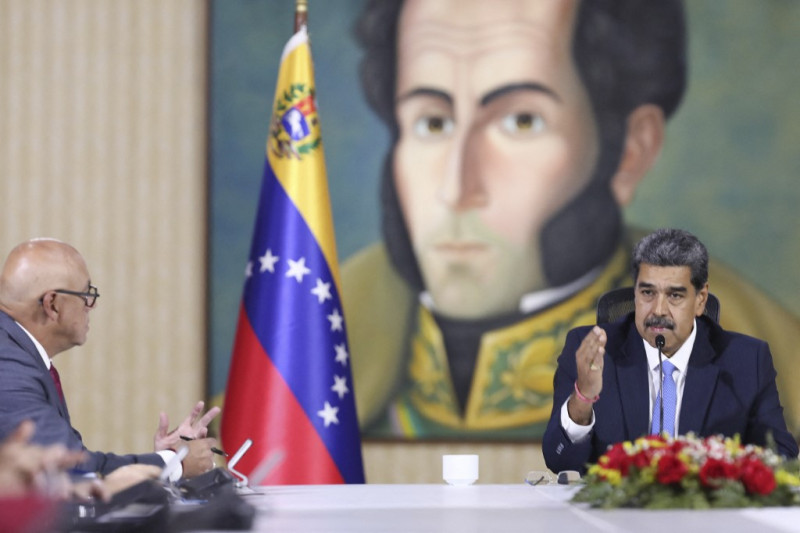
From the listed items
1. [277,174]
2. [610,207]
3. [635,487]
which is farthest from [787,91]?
[635,487]

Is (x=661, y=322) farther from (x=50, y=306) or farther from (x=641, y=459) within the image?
(x=50, y=306)

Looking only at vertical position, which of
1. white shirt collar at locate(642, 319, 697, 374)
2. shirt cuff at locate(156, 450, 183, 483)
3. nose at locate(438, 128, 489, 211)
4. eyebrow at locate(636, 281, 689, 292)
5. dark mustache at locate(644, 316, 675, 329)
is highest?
nose at locate(438, 128, 489, 211)

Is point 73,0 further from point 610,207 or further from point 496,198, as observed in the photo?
point 610,207

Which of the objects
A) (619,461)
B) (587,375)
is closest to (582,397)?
(587,375)

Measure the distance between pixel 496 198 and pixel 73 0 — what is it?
2.05 metres

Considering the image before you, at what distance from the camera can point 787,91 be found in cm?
428

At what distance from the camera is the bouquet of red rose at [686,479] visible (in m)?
1.88

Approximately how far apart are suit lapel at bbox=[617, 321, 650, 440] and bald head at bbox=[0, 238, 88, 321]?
4.78ft

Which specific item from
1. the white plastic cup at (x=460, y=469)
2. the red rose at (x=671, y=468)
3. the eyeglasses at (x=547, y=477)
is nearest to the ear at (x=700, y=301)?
the eyeglasses at (x=547, y=477)

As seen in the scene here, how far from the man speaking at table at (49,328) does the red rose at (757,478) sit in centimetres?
126

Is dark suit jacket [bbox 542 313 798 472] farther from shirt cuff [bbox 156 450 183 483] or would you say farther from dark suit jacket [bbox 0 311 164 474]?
dark suit jacket [bbox 0 311 164 474]

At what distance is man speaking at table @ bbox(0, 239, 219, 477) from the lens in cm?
236

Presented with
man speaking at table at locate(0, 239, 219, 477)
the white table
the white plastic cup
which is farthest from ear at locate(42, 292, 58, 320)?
the white plastic cup

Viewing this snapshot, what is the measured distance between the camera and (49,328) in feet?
8.39
